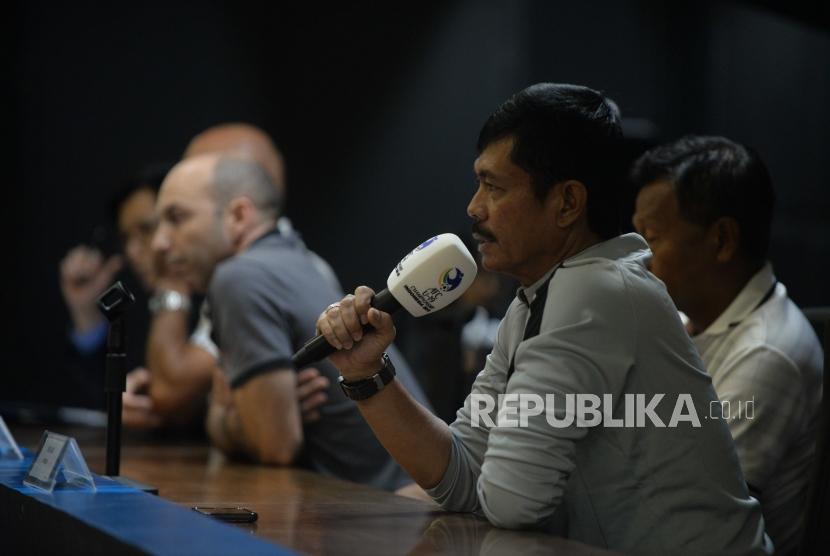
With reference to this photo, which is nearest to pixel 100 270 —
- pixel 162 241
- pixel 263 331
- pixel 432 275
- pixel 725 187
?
pixel 162 241

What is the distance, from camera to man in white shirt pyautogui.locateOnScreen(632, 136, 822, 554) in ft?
6.67

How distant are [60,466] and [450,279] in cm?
66

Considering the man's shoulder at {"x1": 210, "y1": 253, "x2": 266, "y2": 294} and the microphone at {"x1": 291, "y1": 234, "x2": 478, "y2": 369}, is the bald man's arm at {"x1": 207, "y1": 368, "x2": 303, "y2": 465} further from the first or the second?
the microphone at {"x1": 291, "y1": 234, "x2": 478, "y2": 369}

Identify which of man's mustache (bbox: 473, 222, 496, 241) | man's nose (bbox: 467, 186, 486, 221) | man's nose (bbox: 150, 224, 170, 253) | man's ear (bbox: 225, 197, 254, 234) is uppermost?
man's nose (bbox: 467, 186, 486, 221)

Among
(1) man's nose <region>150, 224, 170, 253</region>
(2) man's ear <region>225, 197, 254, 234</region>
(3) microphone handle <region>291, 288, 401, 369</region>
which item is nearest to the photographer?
(3) microphone handle <region>291, 288, 401, 369</region>

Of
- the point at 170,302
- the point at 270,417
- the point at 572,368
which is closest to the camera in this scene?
the point at 572,368

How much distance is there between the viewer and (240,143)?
18.1 ft

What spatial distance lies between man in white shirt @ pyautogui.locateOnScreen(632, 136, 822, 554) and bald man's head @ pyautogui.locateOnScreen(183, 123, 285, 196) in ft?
10.6

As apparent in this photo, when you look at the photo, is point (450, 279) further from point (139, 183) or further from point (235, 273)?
point (139, 183)

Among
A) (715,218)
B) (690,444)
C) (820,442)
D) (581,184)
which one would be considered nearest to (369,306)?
(581,184)

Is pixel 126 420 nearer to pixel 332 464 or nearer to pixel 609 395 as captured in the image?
pixel 332 464

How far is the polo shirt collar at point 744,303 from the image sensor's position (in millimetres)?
2197

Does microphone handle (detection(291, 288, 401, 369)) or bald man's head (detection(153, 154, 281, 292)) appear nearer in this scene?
microphone handle (detection(291, 288, 401, 369))

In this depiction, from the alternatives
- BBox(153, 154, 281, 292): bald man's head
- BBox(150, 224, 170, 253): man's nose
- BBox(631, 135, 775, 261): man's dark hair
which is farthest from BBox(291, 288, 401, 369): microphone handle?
BBox(150, 224, 170, 253): man's nose
